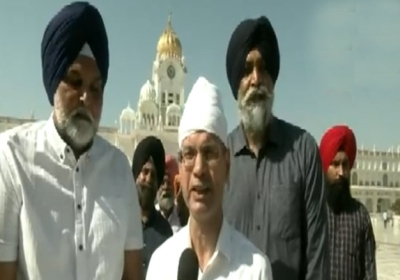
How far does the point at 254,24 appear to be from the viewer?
2393 mm

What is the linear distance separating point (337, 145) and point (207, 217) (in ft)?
5.39

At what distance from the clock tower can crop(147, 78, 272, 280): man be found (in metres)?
55.5

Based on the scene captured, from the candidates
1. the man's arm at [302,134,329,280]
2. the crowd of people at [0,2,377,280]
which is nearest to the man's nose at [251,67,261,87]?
the man's arm at [302,134,329,280]

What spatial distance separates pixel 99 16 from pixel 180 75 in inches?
2258

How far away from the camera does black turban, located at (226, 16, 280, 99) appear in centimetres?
234

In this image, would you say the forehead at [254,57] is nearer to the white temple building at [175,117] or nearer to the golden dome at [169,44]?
the white temple building at [175,117]

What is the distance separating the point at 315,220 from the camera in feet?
7.39

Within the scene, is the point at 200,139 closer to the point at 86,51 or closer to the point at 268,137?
the point at 86,51

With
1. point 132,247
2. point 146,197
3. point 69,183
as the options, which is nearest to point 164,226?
point 146,197

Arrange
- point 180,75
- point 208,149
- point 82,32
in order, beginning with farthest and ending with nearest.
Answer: point 180,75, point 82,32, point 208,149

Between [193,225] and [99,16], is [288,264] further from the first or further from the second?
[99,16]

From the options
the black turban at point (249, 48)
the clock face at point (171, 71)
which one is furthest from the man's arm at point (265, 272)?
the clock face at point (171, 71)

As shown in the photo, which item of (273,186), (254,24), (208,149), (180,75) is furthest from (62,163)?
(180,75)

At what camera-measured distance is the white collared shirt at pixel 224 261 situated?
164 cm
